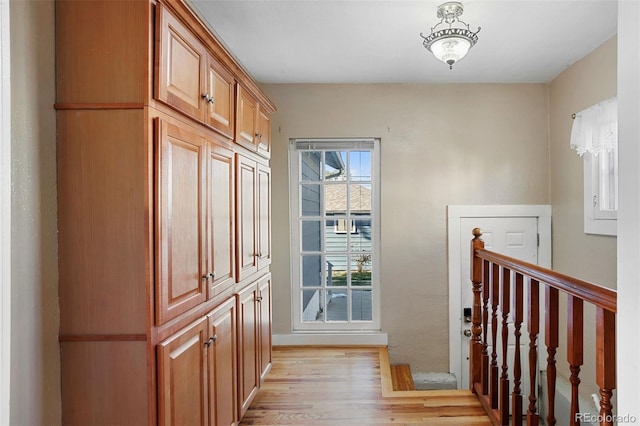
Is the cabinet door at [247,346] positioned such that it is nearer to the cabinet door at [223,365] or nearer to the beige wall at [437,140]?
the cabinet door at [223,365]

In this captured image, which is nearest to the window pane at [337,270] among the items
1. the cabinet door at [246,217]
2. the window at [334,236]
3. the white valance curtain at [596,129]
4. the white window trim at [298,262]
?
the window at [334,236]

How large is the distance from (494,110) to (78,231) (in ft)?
10.9

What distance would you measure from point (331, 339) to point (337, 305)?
306mm

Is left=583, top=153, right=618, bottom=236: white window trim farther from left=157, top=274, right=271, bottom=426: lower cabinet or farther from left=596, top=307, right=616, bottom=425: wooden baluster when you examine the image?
left=157, top=274, right=271, bottom=426: lower cabinet

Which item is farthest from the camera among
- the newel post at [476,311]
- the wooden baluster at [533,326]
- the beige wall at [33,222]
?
the newel post at [476,311]

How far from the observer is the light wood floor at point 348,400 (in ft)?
7.27

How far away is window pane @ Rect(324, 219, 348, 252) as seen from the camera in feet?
11.4

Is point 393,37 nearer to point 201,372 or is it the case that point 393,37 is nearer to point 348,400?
point 201,372

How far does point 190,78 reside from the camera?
149 cm

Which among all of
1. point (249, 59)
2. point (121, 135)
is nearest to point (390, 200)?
point (249, 59)

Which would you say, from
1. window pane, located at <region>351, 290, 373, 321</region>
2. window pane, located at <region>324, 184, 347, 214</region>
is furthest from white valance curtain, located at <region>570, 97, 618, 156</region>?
window pane, located at <region>351, 290, 373, 321</region>

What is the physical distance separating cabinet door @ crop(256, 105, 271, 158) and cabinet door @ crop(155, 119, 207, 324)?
0.89 m

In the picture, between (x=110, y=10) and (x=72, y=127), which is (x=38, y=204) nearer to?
(x=72, y=127)
